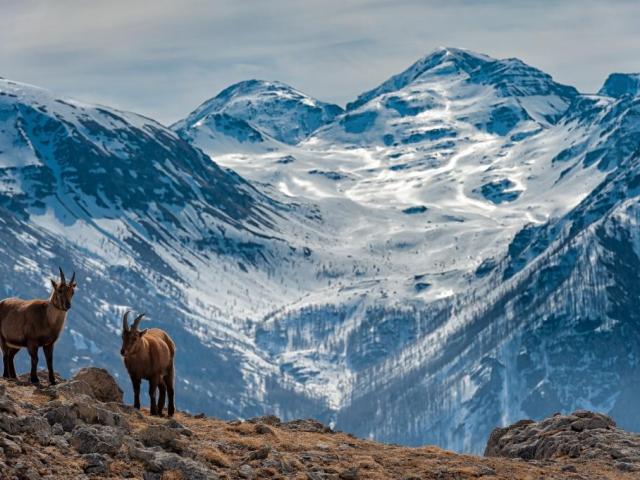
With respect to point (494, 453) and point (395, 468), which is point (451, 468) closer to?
point (395, 468)

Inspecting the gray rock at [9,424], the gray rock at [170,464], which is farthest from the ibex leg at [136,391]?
the gray rock at [9,424]

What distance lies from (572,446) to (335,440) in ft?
32.8

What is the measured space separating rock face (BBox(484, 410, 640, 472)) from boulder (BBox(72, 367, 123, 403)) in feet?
56.9

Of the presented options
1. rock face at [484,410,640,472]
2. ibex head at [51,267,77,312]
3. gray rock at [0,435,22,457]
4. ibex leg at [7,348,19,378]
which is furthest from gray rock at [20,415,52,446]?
rock face at [484,410,640,472]

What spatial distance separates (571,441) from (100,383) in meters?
19.5

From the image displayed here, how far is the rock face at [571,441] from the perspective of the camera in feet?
176

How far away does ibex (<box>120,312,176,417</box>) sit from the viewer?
50.1 m

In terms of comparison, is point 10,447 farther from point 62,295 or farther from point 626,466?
point 626,466

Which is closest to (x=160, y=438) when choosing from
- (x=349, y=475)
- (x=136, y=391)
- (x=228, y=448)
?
(x=228, y=448)

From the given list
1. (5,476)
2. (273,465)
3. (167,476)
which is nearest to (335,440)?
(273,465)

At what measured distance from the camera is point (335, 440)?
5262 centimetres

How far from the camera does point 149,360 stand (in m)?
51.8

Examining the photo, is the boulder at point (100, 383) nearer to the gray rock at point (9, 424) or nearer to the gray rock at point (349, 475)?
the gray rock at point (9, 424)

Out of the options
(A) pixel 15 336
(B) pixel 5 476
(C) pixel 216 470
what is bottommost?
(B) pixel 5 476
